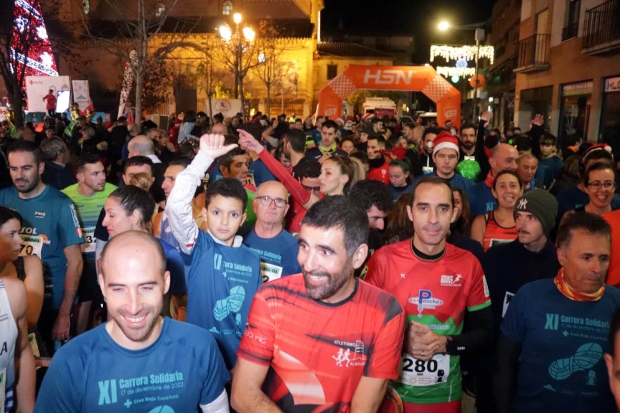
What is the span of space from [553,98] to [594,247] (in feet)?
76.1

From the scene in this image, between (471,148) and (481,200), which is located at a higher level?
(471,148)

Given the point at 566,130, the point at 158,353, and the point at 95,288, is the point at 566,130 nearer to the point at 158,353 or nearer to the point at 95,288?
the point at 95,288

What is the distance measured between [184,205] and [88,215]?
2600 mm

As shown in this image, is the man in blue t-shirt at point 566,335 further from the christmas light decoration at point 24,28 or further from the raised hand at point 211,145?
the christmas light decoration at point 24,28

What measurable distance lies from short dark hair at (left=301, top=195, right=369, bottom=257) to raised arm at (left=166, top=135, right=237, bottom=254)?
1.26m

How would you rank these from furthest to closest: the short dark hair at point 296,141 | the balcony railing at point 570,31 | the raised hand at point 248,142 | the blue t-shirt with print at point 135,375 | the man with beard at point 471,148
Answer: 1. the balcony railing at point 570,31
2. the man with beard at point 471,148
3. the short dark hair at point 296,141
4. the raised hand at point 248,142
5. the blue t-shirt with print at point 135,375

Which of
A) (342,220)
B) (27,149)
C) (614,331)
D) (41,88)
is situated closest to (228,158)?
(27,149)

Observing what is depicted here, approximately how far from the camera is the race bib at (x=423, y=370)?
3266 millimetres

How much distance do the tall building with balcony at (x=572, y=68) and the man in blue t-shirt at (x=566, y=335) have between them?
16.3 meters

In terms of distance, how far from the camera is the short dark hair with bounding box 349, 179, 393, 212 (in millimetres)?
4559

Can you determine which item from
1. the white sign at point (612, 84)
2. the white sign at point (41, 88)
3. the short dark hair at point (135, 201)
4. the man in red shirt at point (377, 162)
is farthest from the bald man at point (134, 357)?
the white sign at point (612, 84)

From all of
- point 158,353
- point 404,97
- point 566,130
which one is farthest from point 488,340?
point 404,97

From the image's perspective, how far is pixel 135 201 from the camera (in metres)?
4.00

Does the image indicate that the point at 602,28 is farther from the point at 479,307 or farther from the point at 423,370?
the point at 423,370
